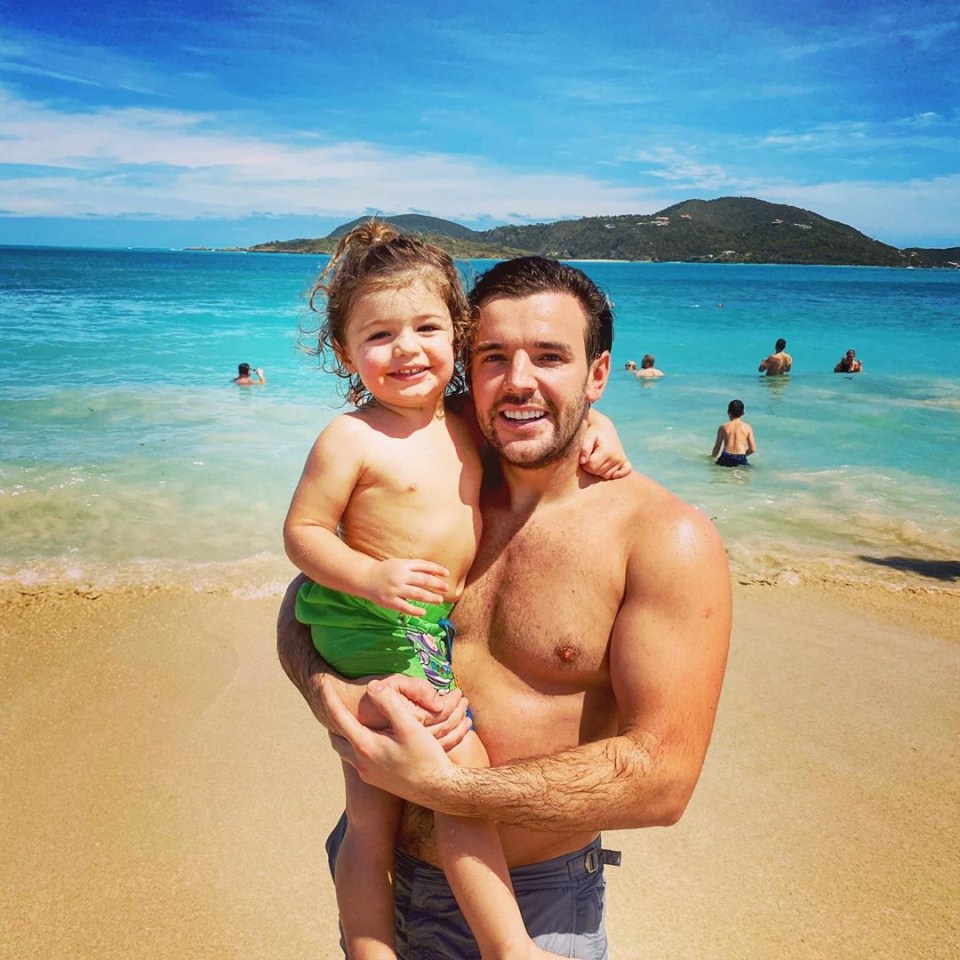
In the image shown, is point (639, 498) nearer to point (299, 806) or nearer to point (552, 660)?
point (552, 660)

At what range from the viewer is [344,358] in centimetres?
275

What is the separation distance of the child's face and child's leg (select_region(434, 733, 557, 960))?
1.27 metres

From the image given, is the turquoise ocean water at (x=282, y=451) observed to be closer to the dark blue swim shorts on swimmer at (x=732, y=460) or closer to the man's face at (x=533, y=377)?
the dark blue swim shorts on swimmer at (x=732, y=460)

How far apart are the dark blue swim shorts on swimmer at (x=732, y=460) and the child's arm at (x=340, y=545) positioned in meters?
10.8

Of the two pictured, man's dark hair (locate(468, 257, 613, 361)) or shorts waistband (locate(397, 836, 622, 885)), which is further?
man's dark hair (locate(468, 257, 613, 361))

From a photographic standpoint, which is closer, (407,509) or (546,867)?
(546,867)

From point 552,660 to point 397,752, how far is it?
19.8 inches

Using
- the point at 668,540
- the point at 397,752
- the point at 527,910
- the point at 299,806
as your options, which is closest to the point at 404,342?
the point at 668,540

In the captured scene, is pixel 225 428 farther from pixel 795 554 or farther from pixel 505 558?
pixel 505 558

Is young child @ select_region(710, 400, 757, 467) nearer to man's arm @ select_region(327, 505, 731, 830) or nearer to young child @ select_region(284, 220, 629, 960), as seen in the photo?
young child @ select_region(284, 220, 629, 960)

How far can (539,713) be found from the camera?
7.43ft

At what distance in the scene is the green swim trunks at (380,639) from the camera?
2.28 metres

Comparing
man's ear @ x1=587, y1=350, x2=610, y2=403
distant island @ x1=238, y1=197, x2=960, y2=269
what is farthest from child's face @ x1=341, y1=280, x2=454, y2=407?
distant island @ x1=238, y1=197, x2=960, y2=269

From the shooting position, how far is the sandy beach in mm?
3656
